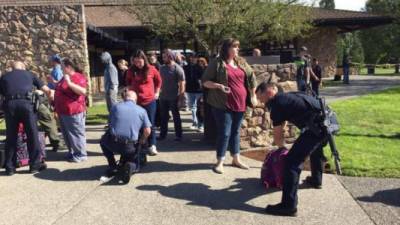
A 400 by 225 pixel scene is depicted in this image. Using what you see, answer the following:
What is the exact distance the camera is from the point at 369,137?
8.92 meters

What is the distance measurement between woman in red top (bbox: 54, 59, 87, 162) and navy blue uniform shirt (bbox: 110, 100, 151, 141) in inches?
44.7

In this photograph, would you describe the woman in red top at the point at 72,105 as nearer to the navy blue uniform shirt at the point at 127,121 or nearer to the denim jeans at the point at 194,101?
the navy blue uniform shirt at the point at 127,121

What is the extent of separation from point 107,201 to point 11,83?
2333 millimetres

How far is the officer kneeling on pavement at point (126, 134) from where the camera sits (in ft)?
20.0

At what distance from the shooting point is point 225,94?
633cm

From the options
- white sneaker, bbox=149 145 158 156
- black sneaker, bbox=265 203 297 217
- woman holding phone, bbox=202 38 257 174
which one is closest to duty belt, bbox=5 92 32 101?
white sneaker, bbox=149 145 158 156

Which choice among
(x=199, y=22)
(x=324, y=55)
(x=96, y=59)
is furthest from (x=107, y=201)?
(x=324, y=55)

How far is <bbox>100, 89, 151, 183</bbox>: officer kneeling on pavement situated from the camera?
611cm

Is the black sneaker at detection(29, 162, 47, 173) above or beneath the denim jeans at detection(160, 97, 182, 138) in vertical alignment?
beneath

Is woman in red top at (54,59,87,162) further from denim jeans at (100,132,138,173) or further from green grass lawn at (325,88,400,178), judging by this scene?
green grass lawn at (325,88,400,178)

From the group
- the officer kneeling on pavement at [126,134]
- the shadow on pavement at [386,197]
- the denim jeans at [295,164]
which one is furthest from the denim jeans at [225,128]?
the shadow on pavement at [386,197]

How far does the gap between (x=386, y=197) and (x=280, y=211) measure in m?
1.39

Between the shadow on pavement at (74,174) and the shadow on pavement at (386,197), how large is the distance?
339 cm

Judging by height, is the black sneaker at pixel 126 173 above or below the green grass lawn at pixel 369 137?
above
